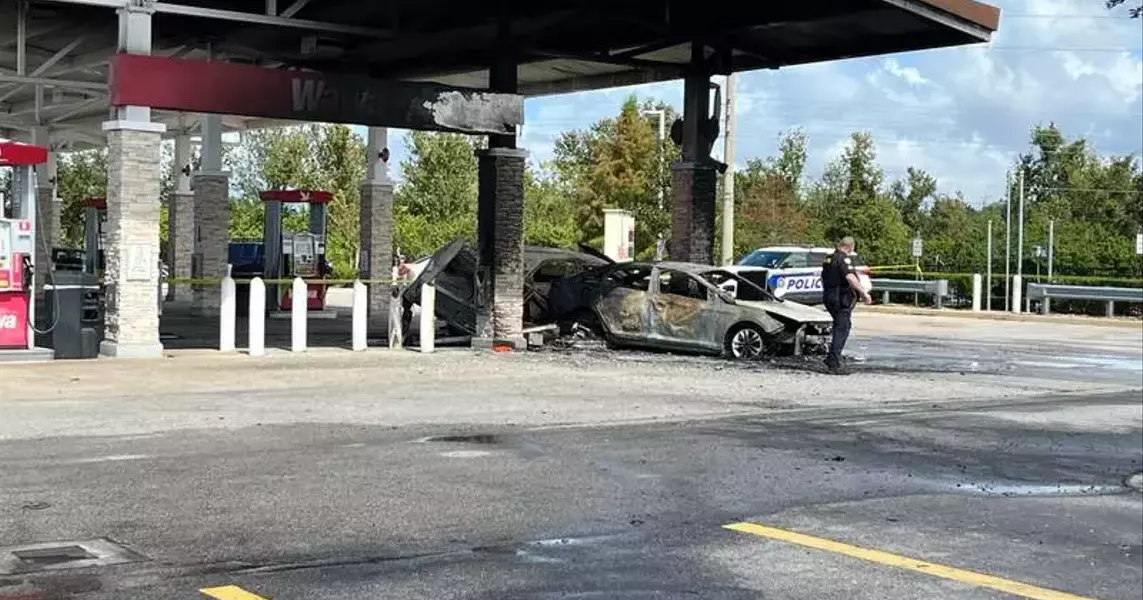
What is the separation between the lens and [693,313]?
764 inches

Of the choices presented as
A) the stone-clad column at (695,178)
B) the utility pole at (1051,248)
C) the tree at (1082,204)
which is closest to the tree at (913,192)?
the tree at (1082,204)

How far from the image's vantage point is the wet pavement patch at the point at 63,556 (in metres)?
6.32

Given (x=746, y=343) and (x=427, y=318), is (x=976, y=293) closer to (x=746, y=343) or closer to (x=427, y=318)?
(x=746, y=343)

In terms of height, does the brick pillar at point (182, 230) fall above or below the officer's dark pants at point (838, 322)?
above

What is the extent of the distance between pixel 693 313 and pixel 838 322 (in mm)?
2645

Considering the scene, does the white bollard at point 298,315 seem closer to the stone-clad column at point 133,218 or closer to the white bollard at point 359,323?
the white bollard at point 359,323

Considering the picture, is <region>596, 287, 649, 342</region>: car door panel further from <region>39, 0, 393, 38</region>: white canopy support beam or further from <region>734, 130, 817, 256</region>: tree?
<region>734, 130, 817, 256</region>: tree

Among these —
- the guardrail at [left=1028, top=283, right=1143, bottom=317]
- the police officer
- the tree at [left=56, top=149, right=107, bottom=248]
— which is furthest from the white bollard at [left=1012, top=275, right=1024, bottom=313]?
the tree at [left=56, top=149, right=107, bottom=248]

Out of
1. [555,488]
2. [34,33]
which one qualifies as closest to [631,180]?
[34,33]

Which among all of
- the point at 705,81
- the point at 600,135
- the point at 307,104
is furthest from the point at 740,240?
the point at 307,104

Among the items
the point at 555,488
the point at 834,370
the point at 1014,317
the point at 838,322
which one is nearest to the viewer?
the point at 555,488

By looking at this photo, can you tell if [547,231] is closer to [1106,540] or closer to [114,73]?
[114,73]

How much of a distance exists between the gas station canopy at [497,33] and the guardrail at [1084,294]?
57.1 ft

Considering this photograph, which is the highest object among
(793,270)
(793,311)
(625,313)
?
(793,270)
